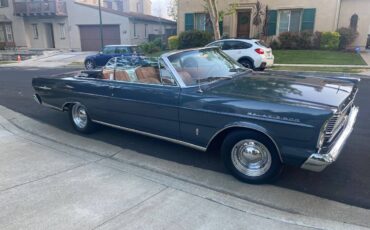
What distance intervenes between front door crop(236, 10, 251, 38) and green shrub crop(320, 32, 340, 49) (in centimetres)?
500

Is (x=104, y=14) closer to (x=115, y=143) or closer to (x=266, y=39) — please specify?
(x=266, y=39)

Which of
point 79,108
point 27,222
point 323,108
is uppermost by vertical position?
point 323,108

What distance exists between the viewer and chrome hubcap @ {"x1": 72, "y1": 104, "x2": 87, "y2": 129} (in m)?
5.61

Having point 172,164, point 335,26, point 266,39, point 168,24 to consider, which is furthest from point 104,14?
point 172,164

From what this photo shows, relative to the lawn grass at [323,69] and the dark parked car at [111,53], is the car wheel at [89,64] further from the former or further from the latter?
the lawn grass at [323,69]

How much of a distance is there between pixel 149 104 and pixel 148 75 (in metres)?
0.47

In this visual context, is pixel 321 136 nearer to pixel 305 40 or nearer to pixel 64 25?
pixel 305 40

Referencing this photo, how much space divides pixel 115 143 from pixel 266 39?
59.6 feet

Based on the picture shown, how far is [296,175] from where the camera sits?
394 cm

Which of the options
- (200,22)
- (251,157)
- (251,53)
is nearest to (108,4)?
(200,22)

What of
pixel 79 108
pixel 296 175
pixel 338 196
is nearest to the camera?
pixel 338 196

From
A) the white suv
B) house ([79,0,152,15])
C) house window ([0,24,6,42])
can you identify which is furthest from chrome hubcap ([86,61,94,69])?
house window ([0,24,6,42])

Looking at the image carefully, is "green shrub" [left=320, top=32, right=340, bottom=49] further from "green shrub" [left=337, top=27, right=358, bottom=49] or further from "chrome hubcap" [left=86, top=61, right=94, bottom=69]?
"chrome hubcap" [left=86, top=61, right=94, bottom=69]

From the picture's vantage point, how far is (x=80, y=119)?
571cm
